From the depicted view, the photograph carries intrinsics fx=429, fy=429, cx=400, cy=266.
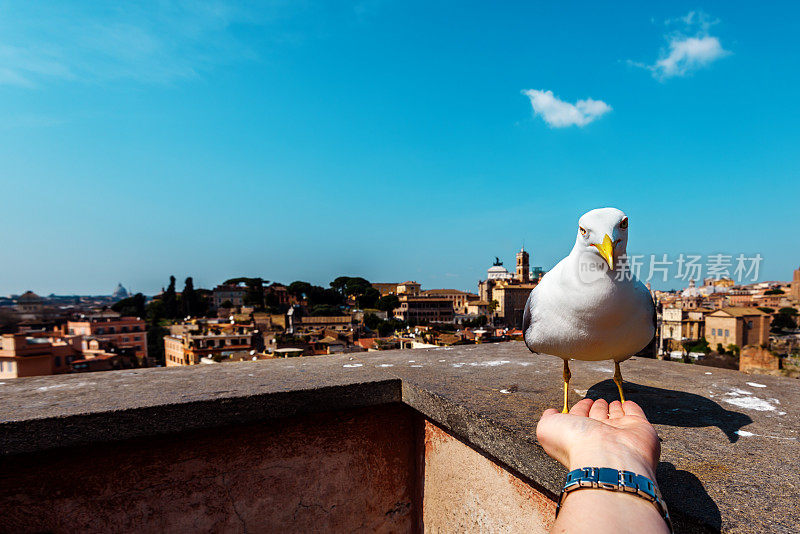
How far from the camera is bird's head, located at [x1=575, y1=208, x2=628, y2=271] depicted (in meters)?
1.31

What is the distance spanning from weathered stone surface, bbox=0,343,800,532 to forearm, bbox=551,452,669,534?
0.21 meters

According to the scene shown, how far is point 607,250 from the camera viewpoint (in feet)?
4.21

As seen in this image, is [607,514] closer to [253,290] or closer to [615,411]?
[615,411]

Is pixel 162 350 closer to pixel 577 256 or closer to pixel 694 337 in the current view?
pixel 577 256

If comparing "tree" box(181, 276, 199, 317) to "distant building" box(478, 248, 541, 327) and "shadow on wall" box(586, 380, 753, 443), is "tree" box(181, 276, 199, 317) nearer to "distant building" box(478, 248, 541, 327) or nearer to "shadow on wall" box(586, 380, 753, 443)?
"distant building" box(478, 248, 541, 327)

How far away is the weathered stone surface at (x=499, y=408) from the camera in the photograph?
90cm

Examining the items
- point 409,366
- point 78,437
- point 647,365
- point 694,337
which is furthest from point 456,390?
point 694,337

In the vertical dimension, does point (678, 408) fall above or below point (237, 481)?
above

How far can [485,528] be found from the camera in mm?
1349

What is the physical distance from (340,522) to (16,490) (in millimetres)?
1008

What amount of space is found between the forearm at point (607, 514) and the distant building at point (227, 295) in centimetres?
8359

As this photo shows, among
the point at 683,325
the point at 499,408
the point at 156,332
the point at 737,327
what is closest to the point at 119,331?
the point at 156,332

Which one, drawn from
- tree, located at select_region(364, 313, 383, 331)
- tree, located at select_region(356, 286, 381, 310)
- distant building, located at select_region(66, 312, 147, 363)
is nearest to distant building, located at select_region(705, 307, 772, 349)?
tree, located at select_region(364, 313, 383, 331)

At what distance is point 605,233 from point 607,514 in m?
0.88
